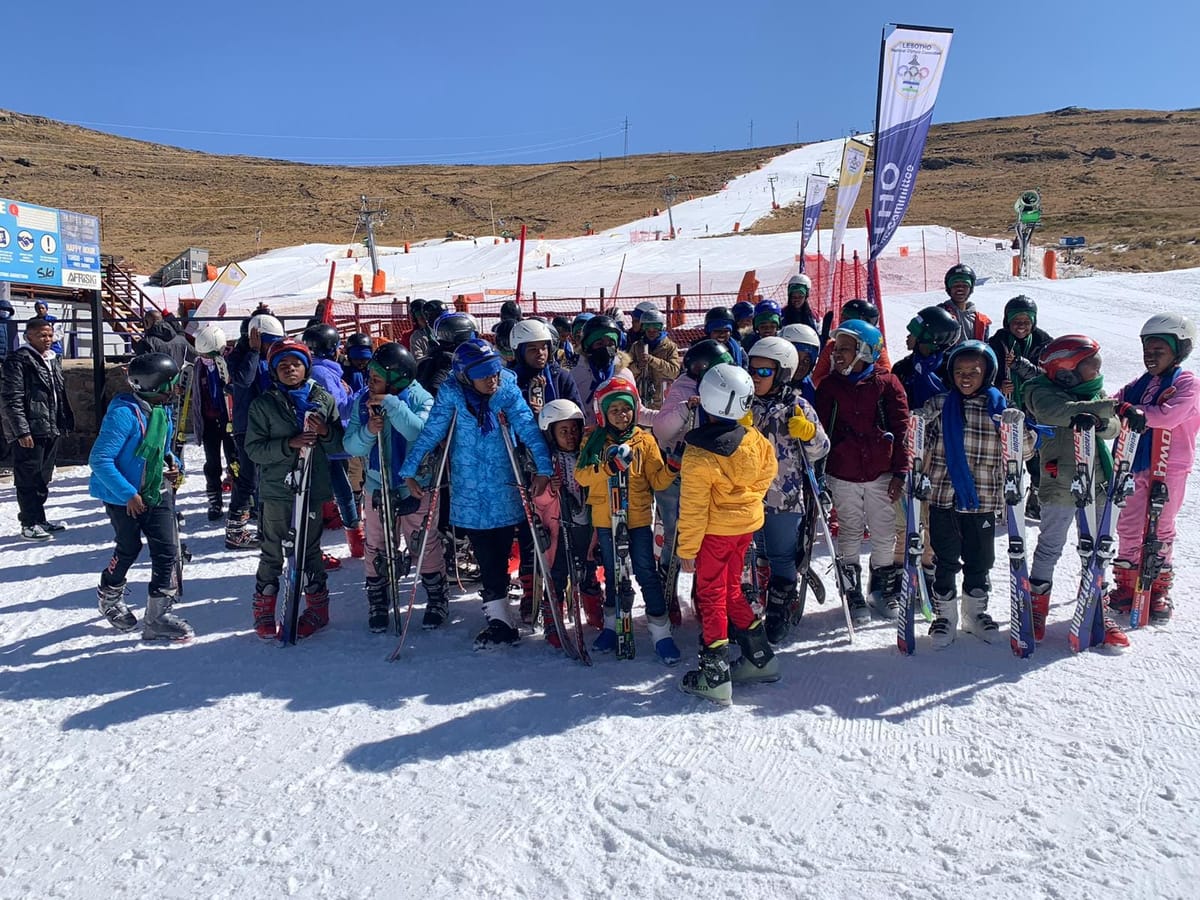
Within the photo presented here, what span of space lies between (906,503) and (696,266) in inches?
1102

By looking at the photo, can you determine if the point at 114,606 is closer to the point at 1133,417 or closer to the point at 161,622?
the point at 161,622

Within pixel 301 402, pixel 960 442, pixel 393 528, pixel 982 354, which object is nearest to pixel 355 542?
pixel 393 528

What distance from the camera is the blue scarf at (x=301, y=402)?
4.98 meters

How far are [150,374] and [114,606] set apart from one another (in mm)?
1591

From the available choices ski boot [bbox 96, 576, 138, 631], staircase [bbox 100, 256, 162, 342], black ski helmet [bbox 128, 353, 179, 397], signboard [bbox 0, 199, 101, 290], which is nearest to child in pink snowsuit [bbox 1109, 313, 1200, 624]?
black ski helmet [bbox 128, 353, 179, 397]

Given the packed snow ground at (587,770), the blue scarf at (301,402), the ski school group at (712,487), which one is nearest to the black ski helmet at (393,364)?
the ski school group at (712,487)

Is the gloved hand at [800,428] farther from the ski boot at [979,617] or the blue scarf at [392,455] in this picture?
the blue scarf at [392,455]

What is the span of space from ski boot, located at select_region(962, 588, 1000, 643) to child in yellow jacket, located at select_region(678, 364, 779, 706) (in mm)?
1493

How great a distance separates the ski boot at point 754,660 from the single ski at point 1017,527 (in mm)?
1385

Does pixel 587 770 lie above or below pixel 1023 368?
below

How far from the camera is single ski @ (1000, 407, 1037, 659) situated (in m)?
4.18

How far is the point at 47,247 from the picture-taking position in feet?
40.1

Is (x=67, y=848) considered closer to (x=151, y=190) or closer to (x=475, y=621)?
(x=475, y=621)

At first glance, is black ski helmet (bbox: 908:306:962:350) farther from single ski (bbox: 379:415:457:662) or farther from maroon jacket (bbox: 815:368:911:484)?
single ski (bbox: 379:415:457:662)
